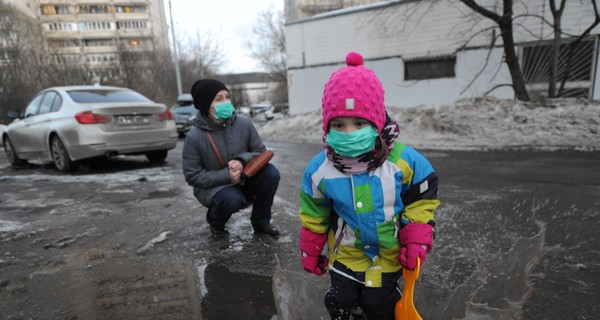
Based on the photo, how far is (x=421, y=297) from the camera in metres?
2.40

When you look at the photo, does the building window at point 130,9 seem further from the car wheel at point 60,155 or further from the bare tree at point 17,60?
the car wheel at point 60,155

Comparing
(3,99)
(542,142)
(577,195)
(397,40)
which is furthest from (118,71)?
(577,195)

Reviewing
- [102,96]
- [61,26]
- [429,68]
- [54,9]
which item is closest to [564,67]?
[429,68]

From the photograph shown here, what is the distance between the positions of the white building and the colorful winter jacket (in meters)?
11.6

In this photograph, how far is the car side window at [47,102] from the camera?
7.30 meters

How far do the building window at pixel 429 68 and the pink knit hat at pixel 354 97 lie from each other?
1256 cm

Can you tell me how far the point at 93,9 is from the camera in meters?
62.9

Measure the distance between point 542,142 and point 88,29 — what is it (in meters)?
71.0

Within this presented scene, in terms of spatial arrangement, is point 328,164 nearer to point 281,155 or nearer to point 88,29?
point 281,155

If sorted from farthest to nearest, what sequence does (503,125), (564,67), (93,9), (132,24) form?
(93,9)
(132,24)
(564,67)
(503,125)

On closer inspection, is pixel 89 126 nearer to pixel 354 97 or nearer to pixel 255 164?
pixel 255 164

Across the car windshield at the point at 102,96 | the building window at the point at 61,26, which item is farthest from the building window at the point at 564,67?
the building window at the point at 61,26

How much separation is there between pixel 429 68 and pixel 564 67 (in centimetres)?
398

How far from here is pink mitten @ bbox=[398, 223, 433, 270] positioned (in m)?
1.63
